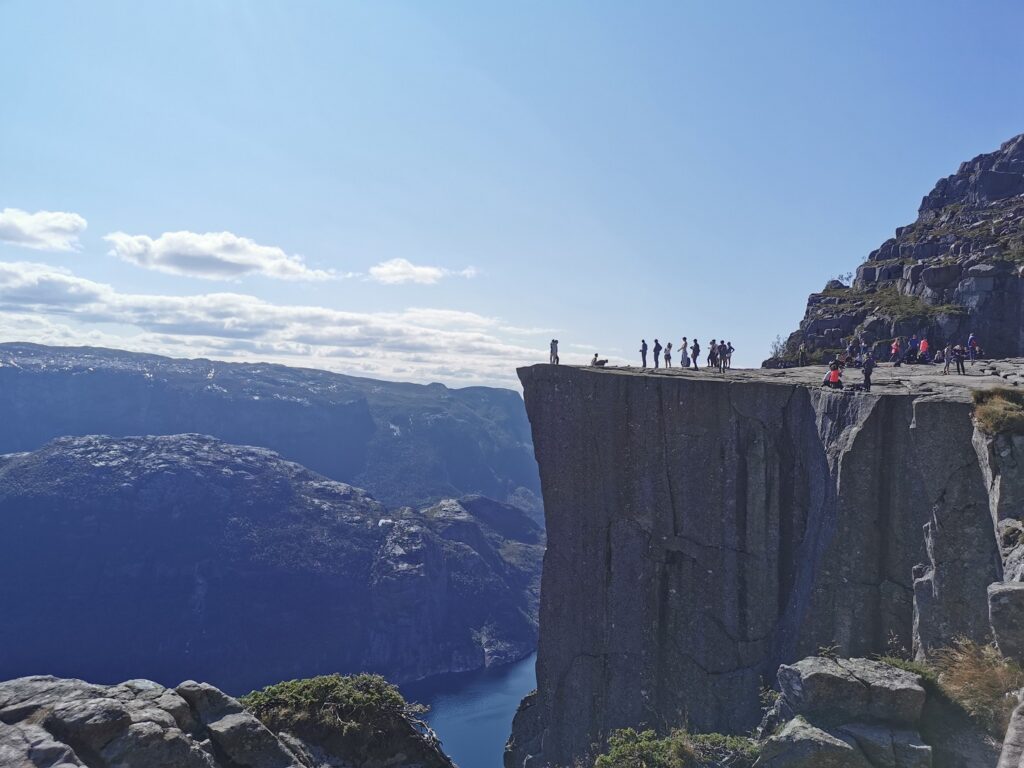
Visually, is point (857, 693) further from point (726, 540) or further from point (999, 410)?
point (726, 540)

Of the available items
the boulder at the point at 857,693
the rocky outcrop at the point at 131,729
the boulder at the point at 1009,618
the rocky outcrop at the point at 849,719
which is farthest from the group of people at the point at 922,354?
the rocky outcrop at the point at 131,729

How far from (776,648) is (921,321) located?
3240 centimetres

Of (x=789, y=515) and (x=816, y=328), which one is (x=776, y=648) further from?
(x=816, y=328)

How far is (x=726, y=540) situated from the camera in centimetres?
3391

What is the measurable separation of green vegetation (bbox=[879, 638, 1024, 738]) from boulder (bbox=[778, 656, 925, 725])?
0.58 meters

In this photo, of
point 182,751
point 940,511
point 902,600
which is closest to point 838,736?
point 940,511

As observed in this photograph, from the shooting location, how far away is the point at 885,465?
25.6m

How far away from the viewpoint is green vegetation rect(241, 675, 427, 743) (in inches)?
703

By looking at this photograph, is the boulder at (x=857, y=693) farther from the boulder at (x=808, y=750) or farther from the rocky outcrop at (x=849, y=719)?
the boulder at (x=808, y=750)

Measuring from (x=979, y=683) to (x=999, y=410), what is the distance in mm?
8146

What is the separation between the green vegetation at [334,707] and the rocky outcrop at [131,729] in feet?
3.16

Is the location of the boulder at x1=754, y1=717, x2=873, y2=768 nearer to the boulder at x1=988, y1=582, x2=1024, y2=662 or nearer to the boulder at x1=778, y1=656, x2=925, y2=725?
the boulder at x1=778, y1=656, x2=925, y2=725

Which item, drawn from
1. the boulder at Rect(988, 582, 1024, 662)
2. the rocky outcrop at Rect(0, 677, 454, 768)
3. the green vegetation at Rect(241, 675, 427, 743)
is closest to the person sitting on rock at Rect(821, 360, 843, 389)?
the boulder at Rect(988, 582, 1024, 662)

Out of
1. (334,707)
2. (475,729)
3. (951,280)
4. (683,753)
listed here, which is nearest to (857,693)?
(683,753)
